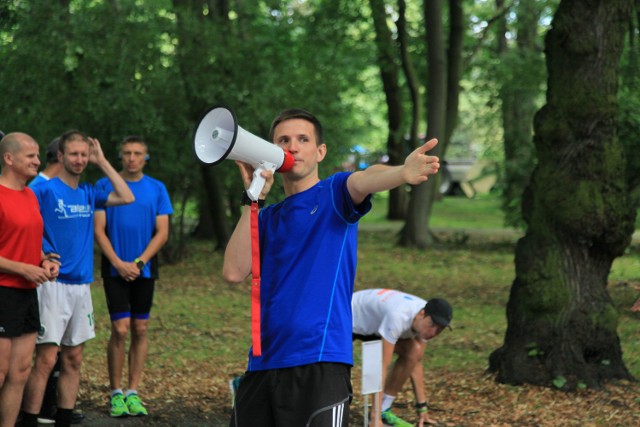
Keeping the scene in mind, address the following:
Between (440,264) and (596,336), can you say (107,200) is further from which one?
(440,264)

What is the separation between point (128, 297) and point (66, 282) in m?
0.96

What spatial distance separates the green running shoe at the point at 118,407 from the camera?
7.19 metres

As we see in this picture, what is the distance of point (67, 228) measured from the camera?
21.3ft

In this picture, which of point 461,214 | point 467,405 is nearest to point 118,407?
point 467,405

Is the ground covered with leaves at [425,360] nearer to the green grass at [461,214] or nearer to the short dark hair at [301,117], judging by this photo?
the short dark hair at [301,117]

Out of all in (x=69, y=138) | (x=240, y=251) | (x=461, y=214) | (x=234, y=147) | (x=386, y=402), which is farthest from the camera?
(x=461, y=214)

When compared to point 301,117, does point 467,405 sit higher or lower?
lower

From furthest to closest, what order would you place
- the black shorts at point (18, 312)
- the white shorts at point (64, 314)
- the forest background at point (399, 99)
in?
the forest background at point (399, 99) < the white shorts at point (64, 314) < the black shorts at point (18, 312)

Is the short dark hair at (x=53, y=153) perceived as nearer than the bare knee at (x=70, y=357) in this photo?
No

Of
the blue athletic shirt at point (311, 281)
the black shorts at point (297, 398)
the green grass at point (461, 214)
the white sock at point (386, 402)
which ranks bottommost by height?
the white sock at point (386, 402)

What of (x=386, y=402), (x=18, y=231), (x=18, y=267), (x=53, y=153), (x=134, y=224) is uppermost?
(x=53, y=153)

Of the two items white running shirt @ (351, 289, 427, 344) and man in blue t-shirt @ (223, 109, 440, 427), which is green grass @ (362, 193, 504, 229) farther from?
man in blue t-shirt @ (223, 109, 440, 427)

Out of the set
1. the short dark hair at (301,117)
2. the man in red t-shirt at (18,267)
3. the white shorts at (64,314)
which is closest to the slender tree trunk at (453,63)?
the white shorts at (64,314)

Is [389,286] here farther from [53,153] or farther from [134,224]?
[53,153]
